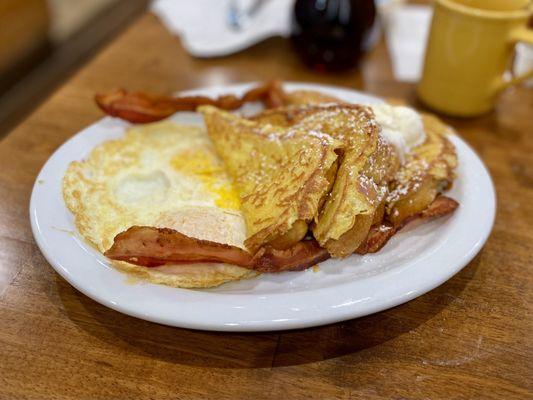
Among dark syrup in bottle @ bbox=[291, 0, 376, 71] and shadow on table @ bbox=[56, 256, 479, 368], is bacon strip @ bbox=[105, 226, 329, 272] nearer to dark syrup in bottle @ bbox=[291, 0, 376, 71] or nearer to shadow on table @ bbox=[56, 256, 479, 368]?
shadow on table @ bbox=[56, 256, 479, 368]

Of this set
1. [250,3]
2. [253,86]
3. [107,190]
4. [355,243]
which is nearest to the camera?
[355,243]

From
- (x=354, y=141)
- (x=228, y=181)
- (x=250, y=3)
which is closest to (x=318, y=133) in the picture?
(x=354, y=141)

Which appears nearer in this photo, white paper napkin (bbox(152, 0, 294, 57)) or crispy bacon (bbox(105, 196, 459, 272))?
crispy bacon (bbox(105, 196, 459, 272))

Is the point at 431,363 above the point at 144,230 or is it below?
below

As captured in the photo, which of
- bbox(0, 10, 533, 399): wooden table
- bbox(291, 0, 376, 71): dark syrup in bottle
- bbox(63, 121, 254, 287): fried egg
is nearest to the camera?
bbox(0, 10, 533, 399): wooden table

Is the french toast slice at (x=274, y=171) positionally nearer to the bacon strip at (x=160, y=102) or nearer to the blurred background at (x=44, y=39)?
the bacon strip at (x=160, y=102)

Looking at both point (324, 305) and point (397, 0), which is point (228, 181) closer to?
point (324, 305)

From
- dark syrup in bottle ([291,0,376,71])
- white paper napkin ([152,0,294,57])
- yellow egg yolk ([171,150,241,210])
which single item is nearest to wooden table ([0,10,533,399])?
yellow egg yolk ([171,150,241,210])
